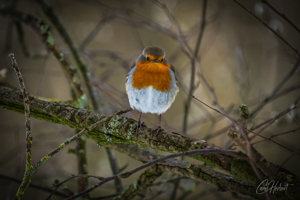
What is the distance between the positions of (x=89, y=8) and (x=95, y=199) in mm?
4604

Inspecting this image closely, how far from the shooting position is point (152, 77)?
2.00 m

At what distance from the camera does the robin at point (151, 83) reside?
78.7 inches

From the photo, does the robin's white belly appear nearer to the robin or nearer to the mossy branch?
the robin

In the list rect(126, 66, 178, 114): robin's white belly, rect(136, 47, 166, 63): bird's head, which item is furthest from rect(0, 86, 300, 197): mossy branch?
rect(136, 47, 166, 63): bird's head

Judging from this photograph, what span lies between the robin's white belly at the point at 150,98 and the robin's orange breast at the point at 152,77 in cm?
4

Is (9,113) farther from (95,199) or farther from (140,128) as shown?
(140,128)

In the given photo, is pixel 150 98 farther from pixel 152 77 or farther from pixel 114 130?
pixel 114 130

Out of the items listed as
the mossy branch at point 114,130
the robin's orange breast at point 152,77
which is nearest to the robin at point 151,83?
the robin's orange breast at point 152,77

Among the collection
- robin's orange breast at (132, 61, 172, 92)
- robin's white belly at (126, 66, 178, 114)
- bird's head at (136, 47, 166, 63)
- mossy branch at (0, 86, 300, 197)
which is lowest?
mossy branch at (0, 86, 300, 197)

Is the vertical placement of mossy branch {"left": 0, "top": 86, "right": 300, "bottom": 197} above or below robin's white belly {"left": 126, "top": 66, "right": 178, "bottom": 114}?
below

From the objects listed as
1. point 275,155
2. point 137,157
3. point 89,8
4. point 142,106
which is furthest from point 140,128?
point 89,8

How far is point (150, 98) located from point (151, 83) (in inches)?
5.0

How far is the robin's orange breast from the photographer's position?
6.55 ft

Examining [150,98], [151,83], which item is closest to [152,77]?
[151,83]
